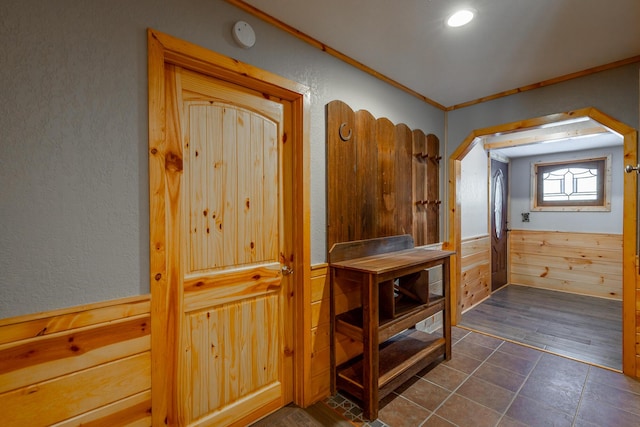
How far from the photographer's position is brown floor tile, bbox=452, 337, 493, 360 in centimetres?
253

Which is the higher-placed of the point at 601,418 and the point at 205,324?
the point at 205,324

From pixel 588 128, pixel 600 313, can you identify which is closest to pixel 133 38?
pixel 588 128

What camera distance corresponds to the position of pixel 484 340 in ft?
9.27

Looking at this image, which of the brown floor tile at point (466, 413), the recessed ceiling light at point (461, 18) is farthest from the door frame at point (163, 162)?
the brown floor tile at point (466, 413)

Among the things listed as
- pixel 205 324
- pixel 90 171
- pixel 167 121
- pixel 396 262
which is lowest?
pixel 205 324

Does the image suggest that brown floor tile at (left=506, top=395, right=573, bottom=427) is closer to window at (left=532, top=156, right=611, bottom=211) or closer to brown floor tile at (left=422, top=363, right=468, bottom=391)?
brown floor tile at (left=422, top=363, right=468, bottom=391)

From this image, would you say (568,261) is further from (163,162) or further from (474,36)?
(163,162)

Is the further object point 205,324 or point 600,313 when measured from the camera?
point 600,313

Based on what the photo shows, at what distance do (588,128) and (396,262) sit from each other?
325 centimetres

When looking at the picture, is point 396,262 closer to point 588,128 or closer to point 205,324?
point 205,324

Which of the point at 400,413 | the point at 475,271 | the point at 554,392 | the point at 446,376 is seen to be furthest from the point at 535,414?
the point at 475,271

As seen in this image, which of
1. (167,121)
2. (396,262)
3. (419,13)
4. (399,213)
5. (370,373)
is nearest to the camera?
(167,121)

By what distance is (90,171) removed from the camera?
116cm

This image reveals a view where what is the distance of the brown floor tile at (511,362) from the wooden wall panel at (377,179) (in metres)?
1.11
